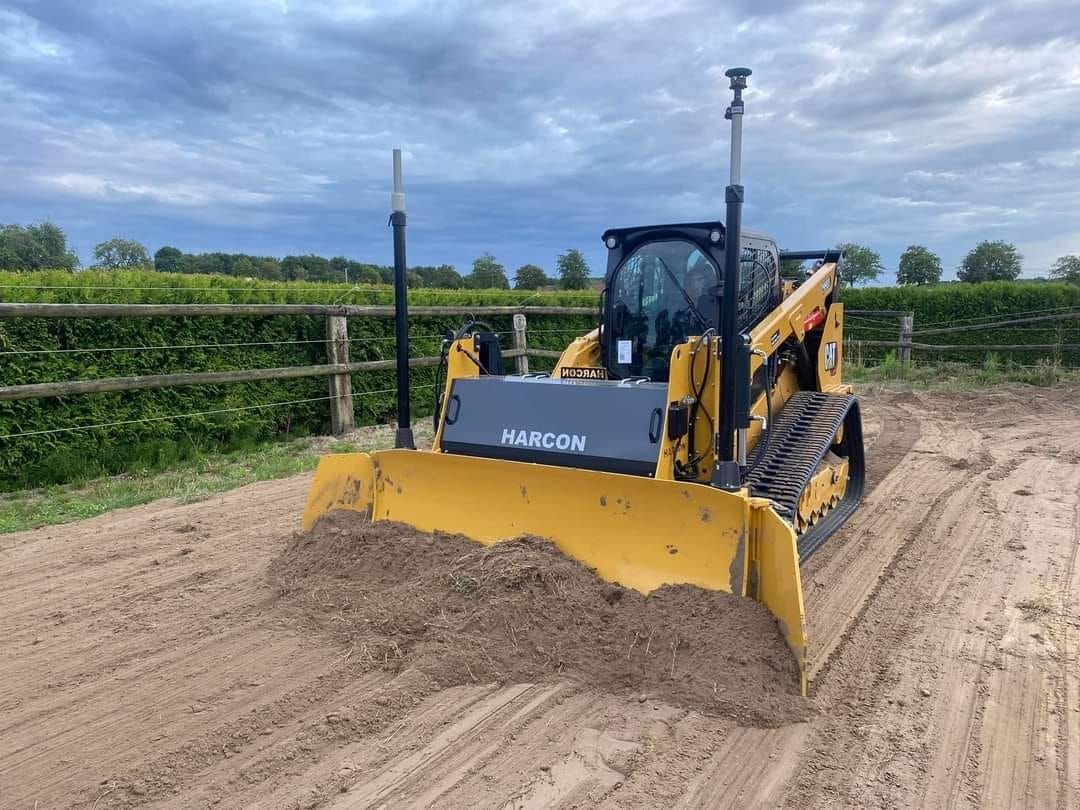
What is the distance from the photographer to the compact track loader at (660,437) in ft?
12.6

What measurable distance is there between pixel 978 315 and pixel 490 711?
60.6 feet

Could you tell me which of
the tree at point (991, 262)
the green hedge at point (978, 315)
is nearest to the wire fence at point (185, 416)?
the green hedge at point (978, 315)

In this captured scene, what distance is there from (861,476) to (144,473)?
6.92 meters

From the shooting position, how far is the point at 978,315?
1809 cm

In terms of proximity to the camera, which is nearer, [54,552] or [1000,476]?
[54,552]

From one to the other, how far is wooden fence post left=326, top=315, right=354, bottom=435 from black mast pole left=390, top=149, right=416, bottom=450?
5.16m

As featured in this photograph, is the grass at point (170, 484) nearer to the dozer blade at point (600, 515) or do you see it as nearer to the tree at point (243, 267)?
the dozer blade at point (600, 515)

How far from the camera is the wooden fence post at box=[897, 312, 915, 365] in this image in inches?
681

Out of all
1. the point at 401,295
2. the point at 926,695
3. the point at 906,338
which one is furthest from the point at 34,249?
the point at 906,338

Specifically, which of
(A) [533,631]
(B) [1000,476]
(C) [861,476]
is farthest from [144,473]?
(B) [1000,476]

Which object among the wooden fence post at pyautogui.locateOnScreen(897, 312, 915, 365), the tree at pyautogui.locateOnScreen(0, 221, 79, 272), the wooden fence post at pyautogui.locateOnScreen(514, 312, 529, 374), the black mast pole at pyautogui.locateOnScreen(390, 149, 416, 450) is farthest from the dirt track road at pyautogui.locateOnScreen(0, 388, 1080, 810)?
the wooden fence post at pyautogui.locateOnScreen(897, 312, 915, 365)

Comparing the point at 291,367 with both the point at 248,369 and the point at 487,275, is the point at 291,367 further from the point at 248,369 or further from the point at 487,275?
the point at 487,275

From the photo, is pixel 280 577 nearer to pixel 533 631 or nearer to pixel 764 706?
pixel 533 631

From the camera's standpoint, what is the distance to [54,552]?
5504mm
